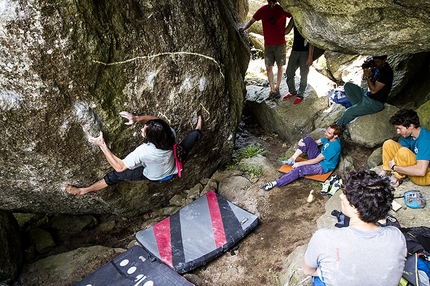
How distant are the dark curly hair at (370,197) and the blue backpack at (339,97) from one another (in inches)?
213

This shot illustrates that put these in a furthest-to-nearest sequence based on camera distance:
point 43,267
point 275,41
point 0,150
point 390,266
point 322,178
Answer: point 275,41
point 322,178
point 43,267
point 0,150
point 390,266

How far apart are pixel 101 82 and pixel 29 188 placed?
87.3 inches

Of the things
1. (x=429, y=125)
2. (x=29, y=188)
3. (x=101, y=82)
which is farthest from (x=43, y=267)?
(x=429, y=125)

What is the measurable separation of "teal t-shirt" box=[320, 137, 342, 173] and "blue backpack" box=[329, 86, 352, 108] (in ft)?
6.19

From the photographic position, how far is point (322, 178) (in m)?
6.39

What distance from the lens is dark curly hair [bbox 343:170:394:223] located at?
281cm

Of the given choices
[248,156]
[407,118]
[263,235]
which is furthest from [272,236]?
[407,118]

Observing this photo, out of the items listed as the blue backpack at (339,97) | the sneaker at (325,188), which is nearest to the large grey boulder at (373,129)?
the blue backpack at (339,97)

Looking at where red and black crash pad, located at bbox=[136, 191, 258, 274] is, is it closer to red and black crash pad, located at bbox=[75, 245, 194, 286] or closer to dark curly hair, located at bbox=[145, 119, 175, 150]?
red and black crash pad, located at bbox=[75, 245, 194, 286]

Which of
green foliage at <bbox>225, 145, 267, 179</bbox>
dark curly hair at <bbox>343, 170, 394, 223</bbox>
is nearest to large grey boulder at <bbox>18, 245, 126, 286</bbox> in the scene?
green foliage at <bbox>225, 145, 267, 179</bbox>

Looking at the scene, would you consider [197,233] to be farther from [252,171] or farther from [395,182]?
[395,182]

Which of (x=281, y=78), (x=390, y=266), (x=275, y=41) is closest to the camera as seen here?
(x=390, y=266)

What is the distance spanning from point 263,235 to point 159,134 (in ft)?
8.16

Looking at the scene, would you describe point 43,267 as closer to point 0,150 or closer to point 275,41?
point 0,150
